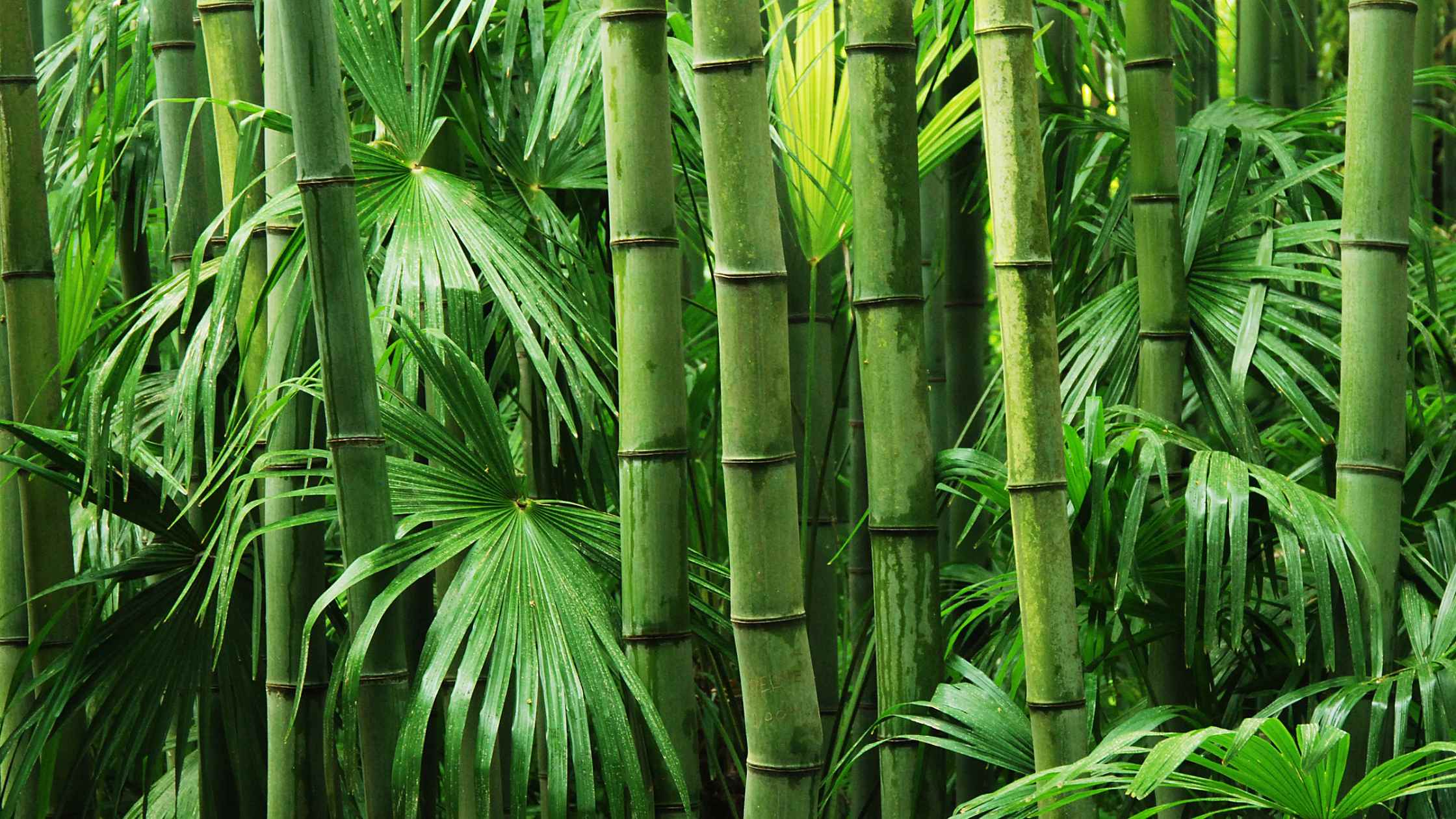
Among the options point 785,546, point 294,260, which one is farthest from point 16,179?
point 785,546

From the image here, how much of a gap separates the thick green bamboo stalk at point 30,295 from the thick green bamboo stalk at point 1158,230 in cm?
115

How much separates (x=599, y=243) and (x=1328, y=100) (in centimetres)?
90

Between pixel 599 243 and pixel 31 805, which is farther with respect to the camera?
pixel 599 243

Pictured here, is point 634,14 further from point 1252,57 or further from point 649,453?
point 1252,57

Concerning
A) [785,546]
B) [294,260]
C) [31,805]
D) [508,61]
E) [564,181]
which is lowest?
[31,805]

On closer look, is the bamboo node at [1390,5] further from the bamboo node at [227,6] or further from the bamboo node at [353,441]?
the bamboo node at [227,6]

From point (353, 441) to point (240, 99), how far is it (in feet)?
1.46

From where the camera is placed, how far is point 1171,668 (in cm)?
134

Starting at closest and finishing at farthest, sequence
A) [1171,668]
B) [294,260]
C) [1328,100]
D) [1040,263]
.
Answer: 1. [1040,263]
2. [294,260]
3. [1171,668]
4. [1328,100]

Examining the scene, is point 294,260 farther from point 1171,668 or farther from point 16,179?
point 1171,668

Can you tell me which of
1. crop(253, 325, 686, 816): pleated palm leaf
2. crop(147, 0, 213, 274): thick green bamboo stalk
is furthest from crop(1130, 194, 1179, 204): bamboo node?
crop(147, 0, 213, 274): thick green bamboo stalk

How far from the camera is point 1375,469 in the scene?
1.14 metres

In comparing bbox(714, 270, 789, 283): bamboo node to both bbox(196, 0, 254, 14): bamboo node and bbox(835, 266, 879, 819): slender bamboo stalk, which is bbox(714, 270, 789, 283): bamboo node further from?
bbox(196, 0, 254, 14): bamboo node

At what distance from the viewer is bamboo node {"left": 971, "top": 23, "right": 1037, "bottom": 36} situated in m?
1.02
